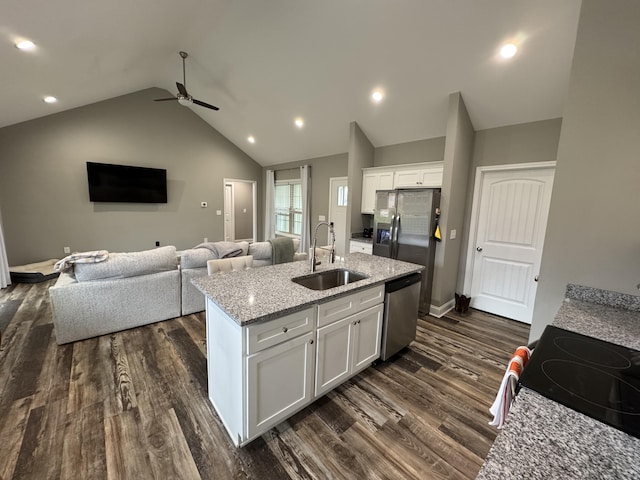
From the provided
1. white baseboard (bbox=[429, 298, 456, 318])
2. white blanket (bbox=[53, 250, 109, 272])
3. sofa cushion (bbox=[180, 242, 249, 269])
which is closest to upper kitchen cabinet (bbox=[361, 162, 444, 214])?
white baseboard (bbox=[429, 298, 456, 318])

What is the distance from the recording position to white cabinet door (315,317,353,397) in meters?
1.84

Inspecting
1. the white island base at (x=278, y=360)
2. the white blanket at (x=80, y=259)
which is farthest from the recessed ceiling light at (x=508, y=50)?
the white blanket at (x=80, y=259)

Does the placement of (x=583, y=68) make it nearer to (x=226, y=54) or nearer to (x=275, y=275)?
(x=275, y=275)

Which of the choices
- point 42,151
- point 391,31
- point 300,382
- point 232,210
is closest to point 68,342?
point 300,382

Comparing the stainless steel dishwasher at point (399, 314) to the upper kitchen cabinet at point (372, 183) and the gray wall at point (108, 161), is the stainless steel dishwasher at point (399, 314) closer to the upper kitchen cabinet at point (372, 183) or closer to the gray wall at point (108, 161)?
the upper kitchen cabinet at point (372, 183)

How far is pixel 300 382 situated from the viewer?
174 cm

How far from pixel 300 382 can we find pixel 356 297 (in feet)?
2.30

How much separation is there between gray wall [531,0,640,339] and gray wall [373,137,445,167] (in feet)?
7.98

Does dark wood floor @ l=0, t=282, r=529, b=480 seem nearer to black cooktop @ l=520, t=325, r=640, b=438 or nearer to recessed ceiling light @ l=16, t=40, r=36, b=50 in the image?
black cooktop @ l=520, t=325, r=640, b=438

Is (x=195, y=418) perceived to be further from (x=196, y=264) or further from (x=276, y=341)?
(x=196, y=264)

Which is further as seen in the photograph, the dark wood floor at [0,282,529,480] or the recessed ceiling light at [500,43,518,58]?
the recessed ceiling light at [500,43,518,58]

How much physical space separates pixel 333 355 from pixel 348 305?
38cm

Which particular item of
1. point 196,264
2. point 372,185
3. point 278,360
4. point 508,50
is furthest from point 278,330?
point 372,185

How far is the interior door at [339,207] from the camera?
5.61 metres
